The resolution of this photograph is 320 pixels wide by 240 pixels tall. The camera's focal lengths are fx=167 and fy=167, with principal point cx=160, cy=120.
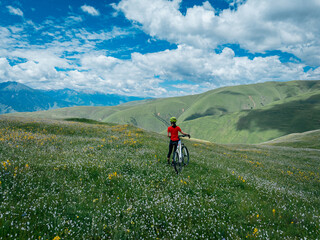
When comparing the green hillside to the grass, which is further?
the green hillside

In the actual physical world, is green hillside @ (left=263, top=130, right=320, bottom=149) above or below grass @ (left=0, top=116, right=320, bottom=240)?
below

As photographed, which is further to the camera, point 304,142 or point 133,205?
point 304,142

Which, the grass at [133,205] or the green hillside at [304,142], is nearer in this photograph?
the grass at [133,205]

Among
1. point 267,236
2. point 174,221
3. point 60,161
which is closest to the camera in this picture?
point 267,236

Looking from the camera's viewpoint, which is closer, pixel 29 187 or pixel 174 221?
pixel 174 221

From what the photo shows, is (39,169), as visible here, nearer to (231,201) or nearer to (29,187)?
(29,187)

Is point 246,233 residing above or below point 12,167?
below

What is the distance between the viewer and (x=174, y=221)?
19.7ft

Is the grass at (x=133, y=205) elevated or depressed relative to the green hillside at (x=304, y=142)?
elevated

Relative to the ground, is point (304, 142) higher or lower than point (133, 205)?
lower

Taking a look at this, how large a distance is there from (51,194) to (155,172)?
18.0ft

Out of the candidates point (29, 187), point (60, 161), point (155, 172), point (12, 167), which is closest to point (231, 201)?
point (155, 172)

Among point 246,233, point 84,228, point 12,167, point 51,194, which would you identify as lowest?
point 246,233

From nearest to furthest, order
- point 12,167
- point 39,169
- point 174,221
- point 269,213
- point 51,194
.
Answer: point 174,221
point 51,194
point 269,213
point 12,167
point 39,169
